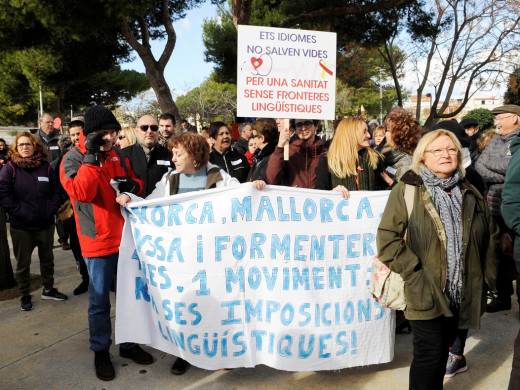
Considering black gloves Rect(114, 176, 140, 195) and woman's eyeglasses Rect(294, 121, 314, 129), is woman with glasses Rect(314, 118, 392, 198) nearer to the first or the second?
woman's eyeglasses Rect(294, 121, 314, 129)

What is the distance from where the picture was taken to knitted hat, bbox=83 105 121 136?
126 inches

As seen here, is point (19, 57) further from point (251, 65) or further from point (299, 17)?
point (251, 65)

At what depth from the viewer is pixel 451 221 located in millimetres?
2502

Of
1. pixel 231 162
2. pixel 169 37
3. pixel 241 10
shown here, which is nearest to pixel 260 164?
pixel 231 162

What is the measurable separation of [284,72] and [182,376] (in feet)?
8.15

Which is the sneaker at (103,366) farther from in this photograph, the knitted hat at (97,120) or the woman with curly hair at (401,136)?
the woman with curly hair at (401,136)

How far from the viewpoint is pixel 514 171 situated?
2572mm

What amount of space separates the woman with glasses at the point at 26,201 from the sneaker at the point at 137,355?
5.54 ft

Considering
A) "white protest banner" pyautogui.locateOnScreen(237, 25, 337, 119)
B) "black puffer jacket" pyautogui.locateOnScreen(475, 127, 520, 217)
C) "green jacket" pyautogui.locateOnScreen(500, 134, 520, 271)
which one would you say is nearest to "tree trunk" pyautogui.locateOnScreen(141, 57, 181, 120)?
"white protest banner" pyautogui.locateOnScreen(237, 25, 337, 119)

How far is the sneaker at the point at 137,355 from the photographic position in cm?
342

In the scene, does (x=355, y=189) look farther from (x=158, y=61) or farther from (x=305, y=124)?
(x=158, y=61)

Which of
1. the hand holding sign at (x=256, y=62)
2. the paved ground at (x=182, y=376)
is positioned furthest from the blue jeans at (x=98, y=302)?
the hand holding sign at (x=256, y=62)

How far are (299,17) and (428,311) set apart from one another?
11.1 metres

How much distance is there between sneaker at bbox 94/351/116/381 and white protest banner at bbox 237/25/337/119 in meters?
2.15
